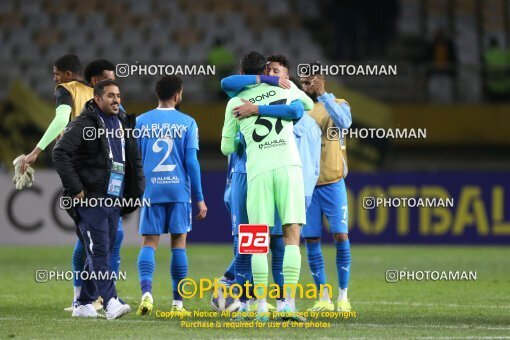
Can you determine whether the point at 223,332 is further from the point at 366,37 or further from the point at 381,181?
the point at 366,37

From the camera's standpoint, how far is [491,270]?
16.2m

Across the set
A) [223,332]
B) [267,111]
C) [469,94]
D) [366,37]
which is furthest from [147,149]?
[366,37]

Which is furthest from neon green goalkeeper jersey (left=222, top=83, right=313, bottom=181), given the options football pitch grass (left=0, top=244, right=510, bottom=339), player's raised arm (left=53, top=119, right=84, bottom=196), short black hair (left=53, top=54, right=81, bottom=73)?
short black hair (left=53, top=54, right=81, bottom=73)

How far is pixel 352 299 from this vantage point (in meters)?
12.1

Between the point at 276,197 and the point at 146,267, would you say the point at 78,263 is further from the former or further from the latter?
the point at 276,197

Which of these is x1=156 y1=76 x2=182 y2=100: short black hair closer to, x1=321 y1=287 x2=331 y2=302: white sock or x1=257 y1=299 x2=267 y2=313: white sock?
x1=257 y1=299 x2=267 y2=313: white sock

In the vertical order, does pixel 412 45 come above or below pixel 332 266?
above

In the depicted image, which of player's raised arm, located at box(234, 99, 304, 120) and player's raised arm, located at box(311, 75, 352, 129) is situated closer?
player's raised arm, located at box(234, 99, 304, 120)

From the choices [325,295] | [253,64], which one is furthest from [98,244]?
[325,295]

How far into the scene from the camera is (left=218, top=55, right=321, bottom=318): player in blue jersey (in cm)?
963

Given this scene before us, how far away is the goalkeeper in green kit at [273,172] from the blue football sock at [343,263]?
1.54m

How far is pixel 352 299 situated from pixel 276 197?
2.93 meters

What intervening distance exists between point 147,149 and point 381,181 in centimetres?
1190

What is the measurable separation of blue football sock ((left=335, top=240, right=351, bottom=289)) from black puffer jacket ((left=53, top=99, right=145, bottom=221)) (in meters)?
2.20
